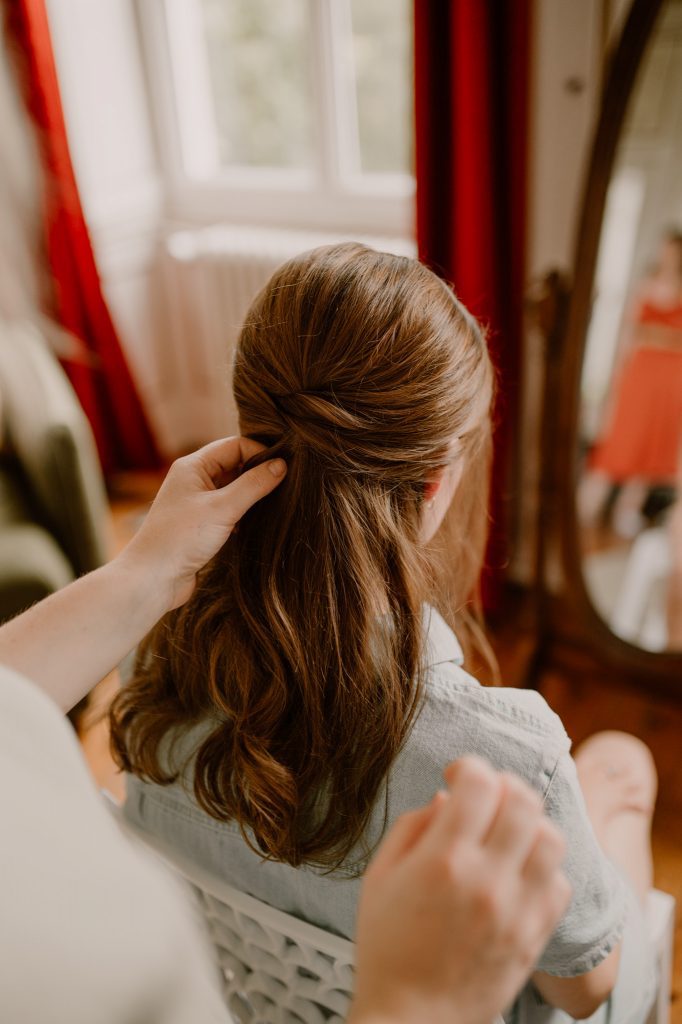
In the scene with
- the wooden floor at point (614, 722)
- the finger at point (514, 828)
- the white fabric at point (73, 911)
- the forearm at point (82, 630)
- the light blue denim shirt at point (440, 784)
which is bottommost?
the wooden floor at point (614, 722)

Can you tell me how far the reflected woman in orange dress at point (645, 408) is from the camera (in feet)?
4.80

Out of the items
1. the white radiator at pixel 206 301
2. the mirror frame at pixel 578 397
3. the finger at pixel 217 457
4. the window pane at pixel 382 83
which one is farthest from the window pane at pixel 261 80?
the finger at pixel 217 457

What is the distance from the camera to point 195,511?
29.0 inches

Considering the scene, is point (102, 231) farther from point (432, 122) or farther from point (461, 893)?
point (461, 893)

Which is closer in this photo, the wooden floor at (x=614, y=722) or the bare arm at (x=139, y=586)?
the bare arm at (x=139, y=586)

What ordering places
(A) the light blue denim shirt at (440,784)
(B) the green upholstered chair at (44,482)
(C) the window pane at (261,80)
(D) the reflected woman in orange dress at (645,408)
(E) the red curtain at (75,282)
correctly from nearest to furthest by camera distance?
(A) the light blue denim shirt at (440,784)
(D) the reflected woman in orange dress at (645,408)
(B) the green upholstered chair at (44,482)
(E) the red curtain at (75,282)
(C) the window pane at (261,80)

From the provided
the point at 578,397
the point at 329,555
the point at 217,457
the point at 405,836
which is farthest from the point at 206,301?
the point at 405,836

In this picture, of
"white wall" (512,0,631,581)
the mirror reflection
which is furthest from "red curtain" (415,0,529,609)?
the mirror reflection

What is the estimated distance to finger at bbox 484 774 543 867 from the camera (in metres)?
0.37

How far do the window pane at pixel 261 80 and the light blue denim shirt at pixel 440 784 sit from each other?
85.1 inches

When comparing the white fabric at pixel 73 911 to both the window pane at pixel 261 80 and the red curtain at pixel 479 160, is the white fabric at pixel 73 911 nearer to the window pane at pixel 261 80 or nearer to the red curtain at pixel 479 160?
the red curtain at pixel 479 160

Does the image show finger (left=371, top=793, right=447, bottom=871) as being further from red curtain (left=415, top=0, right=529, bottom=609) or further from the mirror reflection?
the mirror reflection

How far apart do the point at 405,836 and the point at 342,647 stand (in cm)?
32

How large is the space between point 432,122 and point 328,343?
3.94 ft
